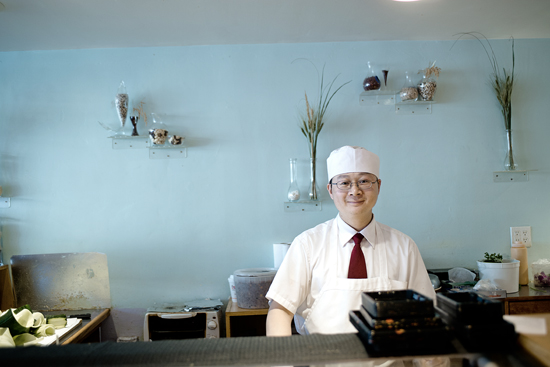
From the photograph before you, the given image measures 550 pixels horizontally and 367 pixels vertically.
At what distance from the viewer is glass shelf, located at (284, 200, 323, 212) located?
2936mm

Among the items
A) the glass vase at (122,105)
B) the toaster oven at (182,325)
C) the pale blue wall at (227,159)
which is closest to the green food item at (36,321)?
the toaster oven at (182,325)

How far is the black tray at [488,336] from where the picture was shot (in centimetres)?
72

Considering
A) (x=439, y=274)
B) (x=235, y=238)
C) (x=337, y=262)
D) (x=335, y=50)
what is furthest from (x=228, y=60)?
(x=439, y=274)

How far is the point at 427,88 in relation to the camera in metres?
2.87

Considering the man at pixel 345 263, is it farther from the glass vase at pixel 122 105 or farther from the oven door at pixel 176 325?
the glass vase at pixel 122 105

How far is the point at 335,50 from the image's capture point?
3002mm

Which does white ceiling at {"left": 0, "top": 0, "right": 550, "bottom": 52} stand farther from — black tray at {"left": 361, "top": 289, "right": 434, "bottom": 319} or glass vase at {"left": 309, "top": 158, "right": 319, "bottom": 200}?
black tray at {"left": 361, "top": 289, "right": 434, "bottom": 319}

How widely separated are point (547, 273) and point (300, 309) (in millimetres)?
1888

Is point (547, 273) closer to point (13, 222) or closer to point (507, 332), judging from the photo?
point (507, 332)

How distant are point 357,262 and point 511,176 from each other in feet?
6.03

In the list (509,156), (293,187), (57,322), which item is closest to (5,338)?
(57,322)

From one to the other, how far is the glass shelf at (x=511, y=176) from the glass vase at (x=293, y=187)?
1.45 metres

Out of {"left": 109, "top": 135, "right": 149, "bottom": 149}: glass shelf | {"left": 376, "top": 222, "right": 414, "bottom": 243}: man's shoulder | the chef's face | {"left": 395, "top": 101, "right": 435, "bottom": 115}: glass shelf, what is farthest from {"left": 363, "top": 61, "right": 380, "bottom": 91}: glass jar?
{"left": 109, "top": 135, "right": 149, "bottom": 149}: glass shelf

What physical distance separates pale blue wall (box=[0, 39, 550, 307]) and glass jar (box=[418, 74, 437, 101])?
158 millimetres
